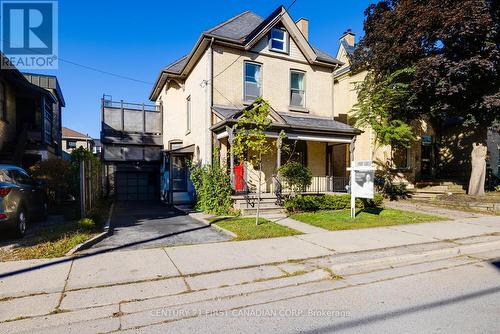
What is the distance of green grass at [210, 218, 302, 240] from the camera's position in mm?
7902

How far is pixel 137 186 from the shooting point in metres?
21.5

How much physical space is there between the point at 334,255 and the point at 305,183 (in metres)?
6.65

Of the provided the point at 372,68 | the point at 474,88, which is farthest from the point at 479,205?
the point at 372,68

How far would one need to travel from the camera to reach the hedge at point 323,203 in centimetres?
1184

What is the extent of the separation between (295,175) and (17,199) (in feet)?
30.8

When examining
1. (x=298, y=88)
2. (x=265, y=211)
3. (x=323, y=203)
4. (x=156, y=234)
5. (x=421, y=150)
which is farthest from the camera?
(x=421, y=150)

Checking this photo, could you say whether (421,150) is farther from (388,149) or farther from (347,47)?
(347,47)

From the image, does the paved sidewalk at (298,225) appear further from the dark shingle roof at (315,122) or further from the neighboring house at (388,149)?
the neighboring house at (388,149)

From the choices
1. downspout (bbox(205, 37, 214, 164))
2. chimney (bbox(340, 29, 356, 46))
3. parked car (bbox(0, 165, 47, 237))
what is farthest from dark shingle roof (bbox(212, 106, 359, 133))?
chimney (bbox(340, 29, 356, 46))

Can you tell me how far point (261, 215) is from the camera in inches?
448

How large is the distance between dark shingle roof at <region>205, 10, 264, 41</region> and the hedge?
8.09m

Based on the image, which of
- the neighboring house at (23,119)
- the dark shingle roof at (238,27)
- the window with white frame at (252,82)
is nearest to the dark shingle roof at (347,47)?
the dark shingle roof at (238,27)

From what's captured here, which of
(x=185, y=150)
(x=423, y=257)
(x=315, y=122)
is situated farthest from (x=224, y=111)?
(x=423, y=257)

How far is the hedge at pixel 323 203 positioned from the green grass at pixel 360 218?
14.3 inches
